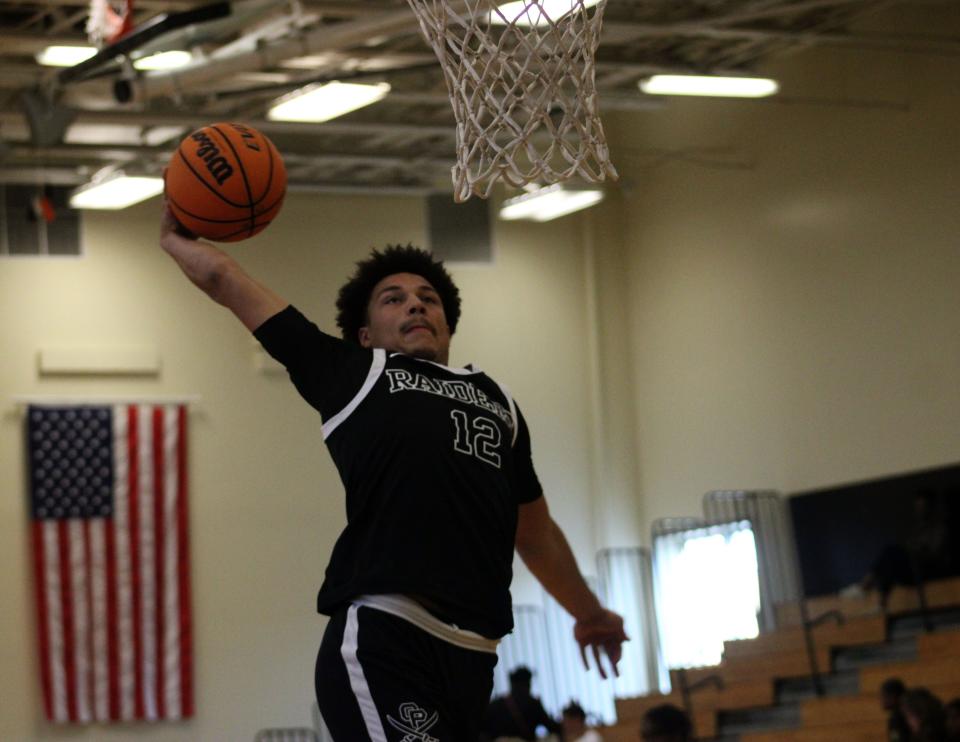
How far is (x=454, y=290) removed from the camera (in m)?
4.34

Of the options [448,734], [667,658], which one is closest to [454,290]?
[448,734]

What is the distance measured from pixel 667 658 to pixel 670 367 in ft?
9.57

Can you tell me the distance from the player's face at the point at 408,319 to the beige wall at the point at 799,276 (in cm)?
1032

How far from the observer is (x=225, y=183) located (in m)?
4.09

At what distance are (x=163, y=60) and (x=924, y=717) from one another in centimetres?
648

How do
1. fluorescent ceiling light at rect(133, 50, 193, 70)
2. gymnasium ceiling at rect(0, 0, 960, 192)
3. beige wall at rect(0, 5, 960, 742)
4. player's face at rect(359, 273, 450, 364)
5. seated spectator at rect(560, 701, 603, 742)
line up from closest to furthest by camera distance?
player's face at rect(359, 273, 450, 364) < fluorescent ceiling light at rect(133, 50, 193, 70) < gymnasium ceiling at rect(0, 0, 960, 192) < seated spectator at rect(560, 701, 603, 742) < beige wall at rect(0, 5, 960, 742)

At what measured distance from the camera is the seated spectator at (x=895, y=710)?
10.3m

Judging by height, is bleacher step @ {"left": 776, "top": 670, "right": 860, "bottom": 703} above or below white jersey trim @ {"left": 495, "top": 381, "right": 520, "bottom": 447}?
below

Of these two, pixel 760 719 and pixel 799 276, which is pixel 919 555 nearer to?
pixel 760 719

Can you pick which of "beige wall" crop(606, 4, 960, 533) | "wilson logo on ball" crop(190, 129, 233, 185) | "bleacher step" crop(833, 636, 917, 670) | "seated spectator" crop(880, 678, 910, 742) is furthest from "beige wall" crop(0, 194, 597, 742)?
"wilson logo on ball" crop(190, 129, 233, 185)

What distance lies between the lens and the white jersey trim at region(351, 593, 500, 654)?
3604mm

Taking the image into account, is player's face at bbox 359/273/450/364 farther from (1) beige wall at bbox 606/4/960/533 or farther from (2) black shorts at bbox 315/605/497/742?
(1) beige wall at bbox 606/4/960/533

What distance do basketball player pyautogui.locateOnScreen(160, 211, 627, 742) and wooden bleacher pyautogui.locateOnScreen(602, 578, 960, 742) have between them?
8610mm

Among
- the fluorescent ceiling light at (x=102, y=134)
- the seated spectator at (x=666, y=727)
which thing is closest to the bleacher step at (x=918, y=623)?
the seated spectator at (x=666, y=727)
